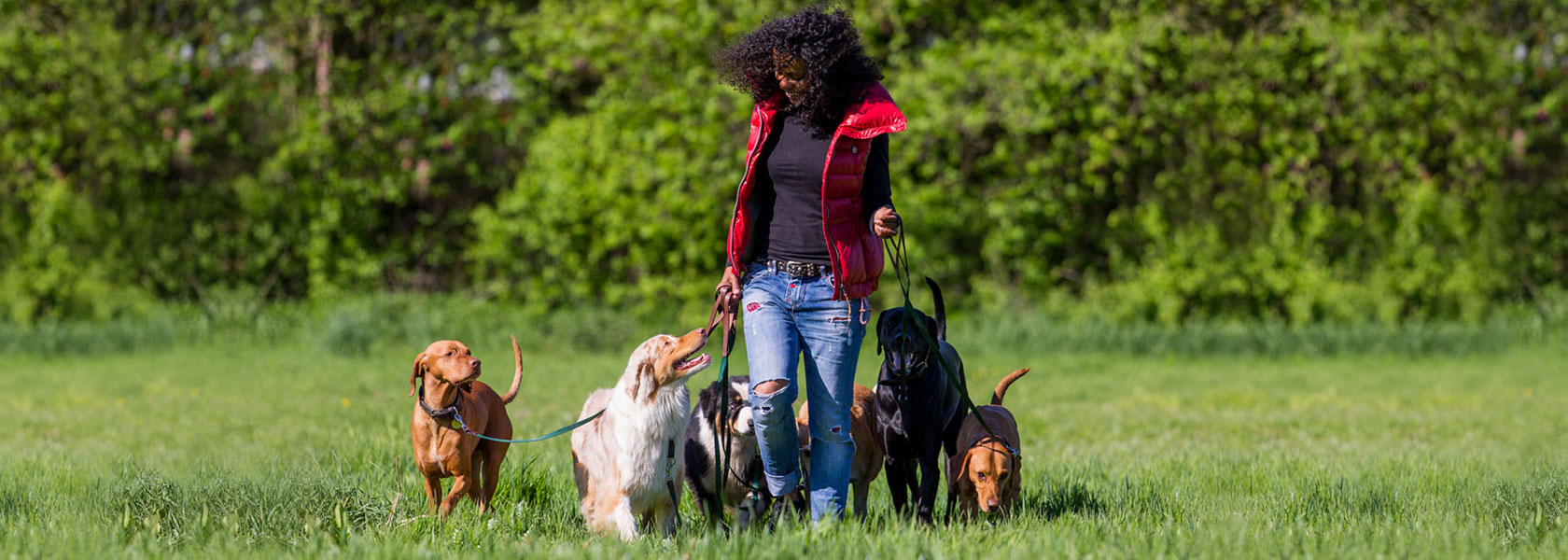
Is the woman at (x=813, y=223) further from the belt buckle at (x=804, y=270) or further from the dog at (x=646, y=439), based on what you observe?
the dog at (x=646, y=439)

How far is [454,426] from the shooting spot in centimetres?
489

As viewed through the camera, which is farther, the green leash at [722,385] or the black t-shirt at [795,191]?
the green leash at [722,385]

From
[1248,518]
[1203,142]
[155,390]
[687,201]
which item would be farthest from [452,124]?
[1248,518]

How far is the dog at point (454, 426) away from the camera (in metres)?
4.83

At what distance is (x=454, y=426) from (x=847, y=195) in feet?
5.79

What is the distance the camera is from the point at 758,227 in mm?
4895

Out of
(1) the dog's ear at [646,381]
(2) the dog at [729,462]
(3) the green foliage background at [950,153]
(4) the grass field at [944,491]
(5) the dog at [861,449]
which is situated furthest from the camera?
(3) the green foliage background at [950,153]

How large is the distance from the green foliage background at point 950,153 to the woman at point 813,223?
26.2ft

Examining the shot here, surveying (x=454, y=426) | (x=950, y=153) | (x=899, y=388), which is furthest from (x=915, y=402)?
(x=950, y=153)

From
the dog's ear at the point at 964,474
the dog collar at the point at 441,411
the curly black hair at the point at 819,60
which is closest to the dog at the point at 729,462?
the dog's ear at the point at 964,474

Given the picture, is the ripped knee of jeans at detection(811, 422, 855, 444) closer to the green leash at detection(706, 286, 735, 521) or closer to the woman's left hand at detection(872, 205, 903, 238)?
the green leash at detection(706, 286, 735, 521)

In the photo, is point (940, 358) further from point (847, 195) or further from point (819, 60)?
point (819, 60)

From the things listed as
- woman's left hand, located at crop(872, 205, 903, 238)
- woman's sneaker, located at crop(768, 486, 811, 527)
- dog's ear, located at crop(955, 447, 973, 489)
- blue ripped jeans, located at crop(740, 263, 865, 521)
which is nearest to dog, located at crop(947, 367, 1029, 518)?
dog's ear, located at crop(955, 447, 973, 489)

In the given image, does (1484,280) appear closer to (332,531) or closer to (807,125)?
(807,125)
